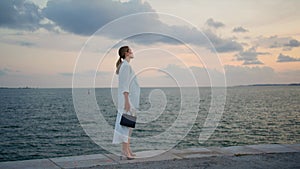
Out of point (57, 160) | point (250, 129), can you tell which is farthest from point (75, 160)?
point (250, 129)

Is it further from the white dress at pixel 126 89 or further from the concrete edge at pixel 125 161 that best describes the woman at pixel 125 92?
the concrete edge at pixel 125 161

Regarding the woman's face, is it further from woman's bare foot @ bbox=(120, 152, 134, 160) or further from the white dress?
woman's bare foot @ bbox=(120, 152, 134, 160)

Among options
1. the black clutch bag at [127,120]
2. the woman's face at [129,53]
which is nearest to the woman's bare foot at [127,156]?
the black clutch bag at [127,120]

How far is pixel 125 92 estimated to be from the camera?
5645 mm

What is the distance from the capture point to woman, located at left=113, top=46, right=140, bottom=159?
5.66 metres

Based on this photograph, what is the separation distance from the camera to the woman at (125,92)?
566cm

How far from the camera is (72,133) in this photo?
32969mm

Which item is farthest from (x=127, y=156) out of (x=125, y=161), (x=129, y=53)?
(x=129, y=53)

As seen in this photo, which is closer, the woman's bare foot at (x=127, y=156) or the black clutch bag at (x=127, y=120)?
the black clutch bag at (x=127, y=120)

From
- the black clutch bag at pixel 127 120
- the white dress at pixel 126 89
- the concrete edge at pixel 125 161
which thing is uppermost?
the white dress at pixel 126 89

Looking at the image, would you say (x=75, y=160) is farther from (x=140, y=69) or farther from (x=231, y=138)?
(x=231, y=138)

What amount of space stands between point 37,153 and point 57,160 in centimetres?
1997

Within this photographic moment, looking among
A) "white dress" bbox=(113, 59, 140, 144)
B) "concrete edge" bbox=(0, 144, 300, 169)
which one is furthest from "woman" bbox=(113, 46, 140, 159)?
"concrete edge" bbox=(0, 144, 300, 169)

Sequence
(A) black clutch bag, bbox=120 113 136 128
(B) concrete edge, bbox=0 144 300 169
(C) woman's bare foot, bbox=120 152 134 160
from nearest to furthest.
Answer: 1. (B) concrete edge, bbox=0 144 300 169
2. (A) black clutch bag, bbox=120 113 136 128
3. (C) woman's bare foot, bbox=120 152 134 160
